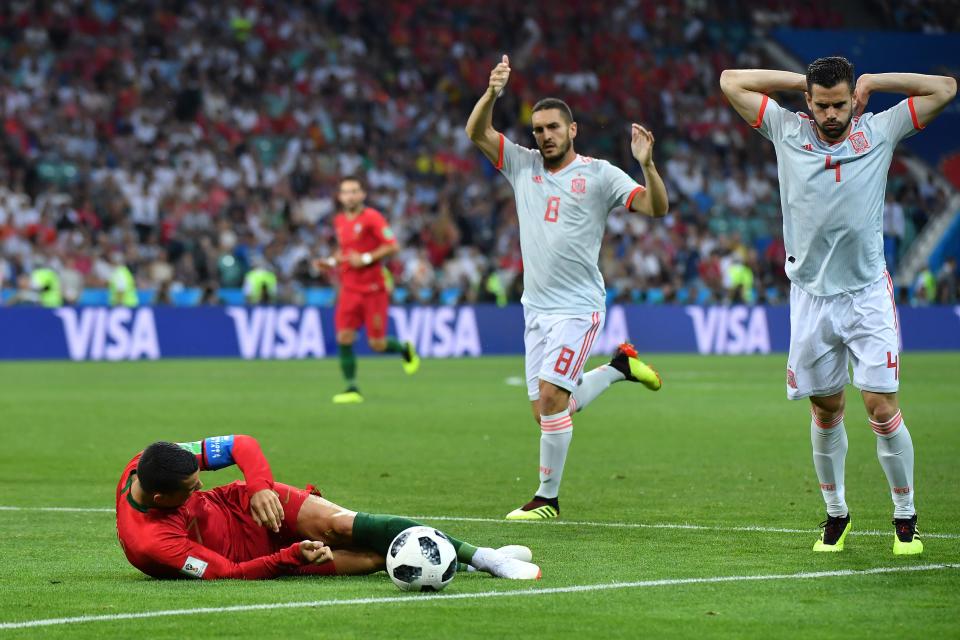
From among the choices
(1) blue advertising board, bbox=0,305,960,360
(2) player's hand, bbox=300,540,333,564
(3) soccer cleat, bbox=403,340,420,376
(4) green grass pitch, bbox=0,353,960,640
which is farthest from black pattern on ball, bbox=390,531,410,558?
(1) blue advertising board, bbox=0,305,960,360

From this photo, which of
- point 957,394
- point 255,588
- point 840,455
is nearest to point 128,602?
point 255,588

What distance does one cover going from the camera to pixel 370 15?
124 feet

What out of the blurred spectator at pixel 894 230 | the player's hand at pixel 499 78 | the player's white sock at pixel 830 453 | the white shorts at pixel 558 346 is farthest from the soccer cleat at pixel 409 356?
the blurred spectator at pixel 894 230

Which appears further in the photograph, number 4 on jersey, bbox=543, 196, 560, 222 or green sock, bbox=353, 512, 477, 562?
number 4 on jersey, bbox=543, 196, 560, 222

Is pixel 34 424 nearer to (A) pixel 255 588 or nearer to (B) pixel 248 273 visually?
(A) pixel 255 588

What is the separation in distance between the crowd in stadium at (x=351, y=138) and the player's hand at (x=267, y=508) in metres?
22.3

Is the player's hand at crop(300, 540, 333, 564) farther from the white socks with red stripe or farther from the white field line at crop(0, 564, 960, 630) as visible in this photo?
the white socks with red stripe

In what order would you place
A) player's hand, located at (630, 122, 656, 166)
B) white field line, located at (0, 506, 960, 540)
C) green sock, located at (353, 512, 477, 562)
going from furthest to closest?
player's hand, located at (630, 122, 656, 166) < white field line, located at (0, 506, 960, 540) < green sock, located at (353, 512, 477, 562)

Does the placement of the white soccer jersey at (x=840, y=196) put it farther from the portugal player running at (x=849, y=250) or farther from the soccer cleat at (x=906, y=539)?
the soccer cleat at (x=906, y=539)

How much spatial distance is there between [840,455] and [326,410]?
1042 cm

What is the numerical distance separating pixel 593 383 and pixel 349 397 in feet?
28.0

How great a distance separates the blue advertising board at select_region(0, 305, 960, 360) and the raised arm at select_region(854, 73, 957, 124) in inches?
836

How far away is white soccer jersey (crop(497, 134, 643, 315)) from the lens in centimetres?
998

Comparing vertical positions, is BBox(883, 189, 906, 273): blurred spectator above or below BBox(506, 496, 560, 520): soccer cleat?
above
